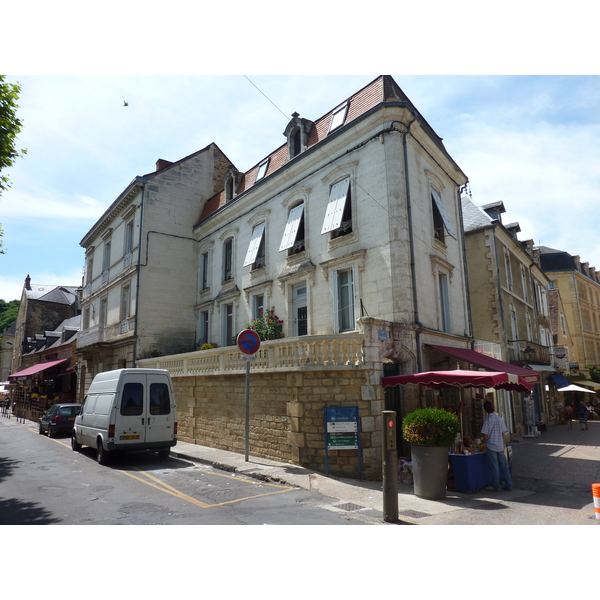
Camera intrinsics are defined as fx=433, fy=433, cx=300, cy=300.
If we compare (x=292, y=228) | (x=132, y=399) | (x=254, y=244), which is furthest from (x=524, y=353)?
(x=132, y=399)

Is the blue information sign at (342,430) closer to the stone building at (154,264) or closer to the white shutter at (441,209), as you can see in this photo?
the white shutter at (441,209)

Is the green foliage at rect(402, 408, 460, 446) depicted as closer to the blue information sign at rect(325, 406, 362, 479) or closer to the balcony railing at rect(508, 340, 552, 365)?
the blue information sign at rect(325, 406, 362, 479)

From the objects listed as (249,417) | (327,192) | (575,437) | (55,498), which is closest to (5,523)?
(55,498)

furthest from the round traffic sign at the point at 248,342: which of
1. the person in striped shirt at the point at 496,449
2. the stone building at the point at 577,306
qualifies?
the stone building at the point at 577,306

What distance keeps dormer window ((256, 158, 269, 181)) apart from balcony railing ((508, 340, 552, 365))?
1348cm

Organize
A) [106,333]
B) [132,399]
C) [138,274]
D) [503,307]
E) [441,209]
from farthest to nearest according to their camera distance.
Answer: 1. [106,333]
2. [138,274]
3. [503,307]
4. [441,209]
5. [132,399]

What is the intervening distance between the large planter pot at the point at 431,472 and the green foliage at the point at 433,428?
124 millimetres

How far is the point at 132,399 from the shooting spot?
35.8ft

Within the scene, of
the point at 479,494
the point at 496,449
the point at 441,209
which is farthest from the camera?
the point at 441,209

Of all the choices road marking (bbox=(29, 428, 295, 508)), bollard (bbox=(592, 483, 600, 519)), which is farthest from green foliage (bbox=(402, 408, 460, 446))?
road marking (bbox=(29, 428, 295, 508))

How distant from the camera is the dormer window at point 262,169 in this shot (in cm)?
1838

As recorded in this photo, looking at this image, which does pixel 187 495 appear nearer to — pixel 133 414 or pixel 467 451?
pixel 133 414

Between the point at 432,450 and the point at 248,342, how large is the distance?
4742 mm

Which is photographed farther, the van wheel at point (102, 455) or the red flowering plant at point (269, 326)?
the red flowering plant at point (269, 326)
